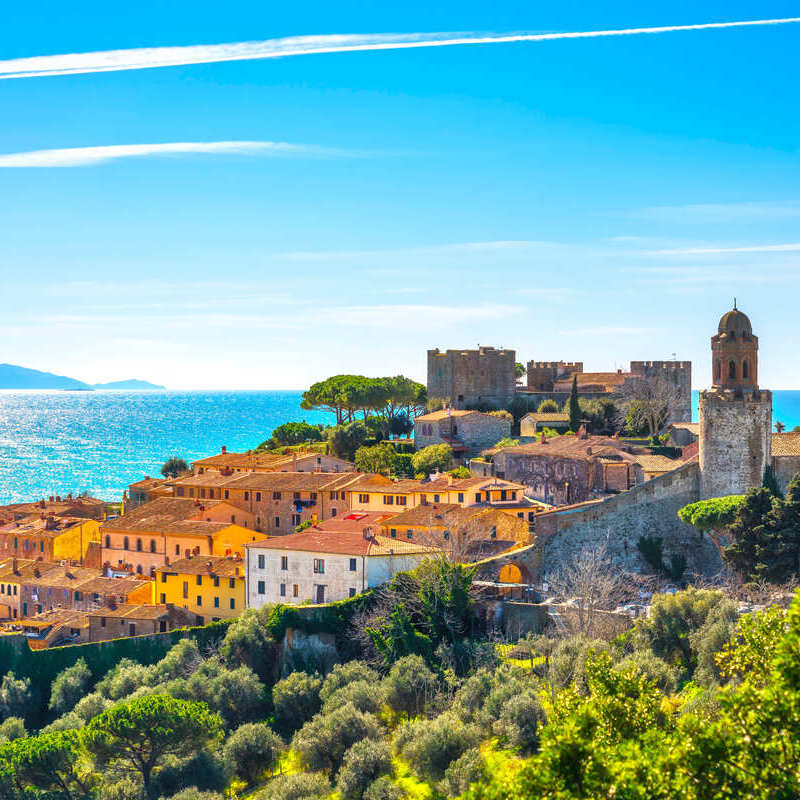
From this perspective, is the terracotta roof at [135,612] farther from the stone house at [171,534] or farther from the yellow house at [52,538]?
the yellow house at [52,538]

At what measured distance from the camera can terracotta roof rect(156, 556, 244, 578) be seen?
4428 centimetres

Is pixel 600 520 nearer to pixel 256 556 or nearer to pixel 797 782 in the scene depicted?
pixel 256 556

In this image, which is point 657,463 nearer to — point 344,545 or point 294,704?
point 344,545

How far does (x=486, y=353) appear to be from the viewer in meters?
72.5

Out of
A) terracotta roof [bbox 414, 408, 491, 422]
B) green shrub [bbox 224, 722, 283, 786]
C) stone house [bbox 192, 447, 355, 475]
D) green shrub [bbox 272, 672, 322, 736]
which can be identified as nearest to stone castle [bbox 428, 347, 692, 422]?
terracotta roof [bbox 414, 408, 491, 422]

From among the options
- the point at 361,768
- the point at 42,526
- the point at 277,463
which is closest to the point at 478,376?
the point at 277,463

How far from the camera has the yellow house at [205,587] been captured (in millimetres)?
43875

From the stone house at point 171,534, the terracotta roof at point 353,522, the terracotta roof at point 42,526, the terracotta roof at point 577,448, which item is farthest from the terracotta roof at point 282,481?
the terracotta roof at point 577,448

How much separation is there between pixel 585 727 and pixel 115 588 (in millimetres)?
33481

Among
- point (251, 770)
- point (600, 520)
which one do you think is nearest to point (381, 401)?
point (600, 520)

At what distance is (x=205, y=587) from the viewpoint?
44.5 metres

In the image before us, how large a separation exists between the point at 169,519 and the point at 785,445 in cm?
2901

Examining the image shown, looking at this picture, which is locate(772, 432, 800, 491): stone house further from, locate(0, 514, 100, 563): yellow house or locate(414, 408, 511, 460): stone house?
locate(0, 514, 100, 563): yellow house

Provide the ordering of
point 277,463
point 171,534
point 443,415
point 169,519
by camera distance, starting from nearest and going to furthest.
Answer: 1. point 171,534
2. point 169,519
3. point 277,463
4. point 443,415
